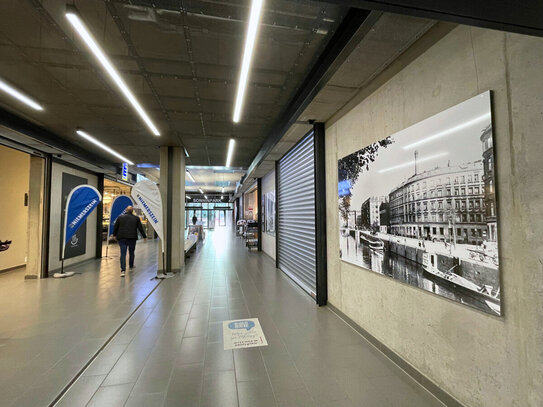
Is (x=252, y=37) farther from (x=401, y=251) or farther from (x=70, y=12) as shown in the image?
(x=401, y=251)

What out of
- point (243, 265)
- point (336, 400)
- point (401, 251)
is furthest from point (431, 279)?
point (243, 265)

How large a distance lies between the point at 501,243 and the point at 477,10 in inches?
49.3

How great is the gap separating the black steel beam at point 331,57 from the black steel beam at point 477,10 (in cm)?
85

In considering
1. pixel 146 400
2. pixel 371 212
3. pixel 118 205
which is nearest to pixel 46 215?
pixel 118 205

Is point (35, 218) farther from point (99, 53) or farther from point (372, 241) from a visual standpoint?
point (372, 241)

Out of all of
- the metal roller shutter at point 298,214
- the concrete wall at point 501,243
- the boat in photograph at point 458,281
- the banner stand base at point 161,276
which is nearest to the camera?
the concrete wall at point 501,243

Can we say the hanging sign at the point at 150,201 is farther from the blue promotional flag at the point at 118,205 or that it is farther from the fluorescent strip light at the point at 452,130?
the fluorescent strip light at the point at 452,130

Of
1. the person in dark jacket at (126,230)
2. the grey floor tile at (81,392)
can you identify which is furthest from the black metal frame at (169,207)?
the grey floor tile at (81,392)

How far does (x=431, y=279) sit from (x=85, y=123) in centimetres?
588

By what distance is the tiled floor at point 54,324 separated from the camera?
7.13 ft

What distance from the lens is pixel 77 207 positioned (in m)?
6.20

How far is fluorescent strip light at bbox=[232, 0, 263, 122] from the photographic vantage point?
2.00 metres

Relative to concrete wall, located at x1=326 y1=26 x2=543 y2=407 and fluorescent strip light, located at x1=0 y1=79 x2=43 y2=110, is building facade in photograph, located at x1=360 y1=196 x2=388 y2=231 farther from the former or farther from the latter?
fluorescent strip light, located at x1=0 y1=79 x2=43 y2=110

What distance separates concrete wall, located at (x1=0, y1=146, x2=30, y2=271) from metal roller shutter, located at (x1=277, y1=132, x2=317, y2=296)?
7.09m
